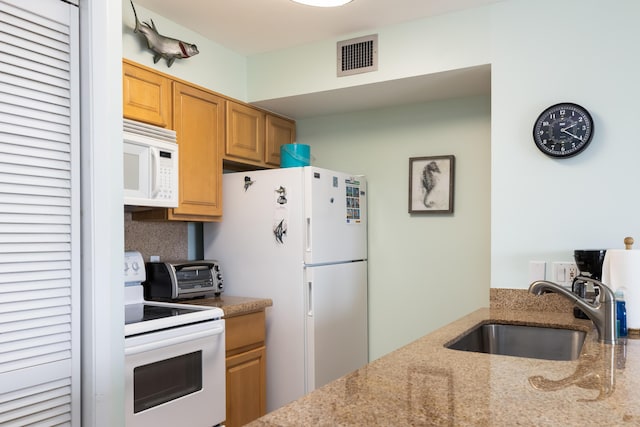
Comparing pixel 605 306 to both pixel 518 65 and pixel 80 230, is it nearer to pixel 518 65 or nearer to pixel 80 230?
pixel 518 65

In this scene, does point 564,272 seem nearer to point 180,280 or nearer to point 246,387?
point 246,387

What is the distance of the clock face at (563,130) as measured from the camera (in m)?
2.36

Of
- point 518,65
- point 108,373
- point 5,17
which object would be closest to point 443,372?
point 108,373

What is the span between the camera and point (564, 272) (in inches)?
94.5

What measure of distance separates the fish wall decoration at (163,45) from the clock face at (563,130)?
1856mm

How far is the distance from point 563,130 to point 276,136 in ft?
6.20

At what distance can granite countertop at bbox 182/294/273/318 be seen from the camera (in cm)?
263

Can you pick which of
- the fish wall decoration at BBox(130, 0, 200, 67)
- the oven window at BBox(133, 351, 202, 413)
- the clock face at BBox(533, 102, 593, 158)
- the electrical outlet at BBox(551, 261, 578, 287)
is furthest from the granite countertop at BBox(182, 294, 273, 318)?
the clock face at BBox(533, 102, 593, 158)

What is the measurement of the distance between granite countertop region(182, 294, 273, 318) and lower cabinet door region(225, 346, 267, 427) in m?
0.24

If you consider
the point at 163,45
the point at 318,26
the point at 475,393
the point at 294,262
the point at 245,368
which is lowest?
the point at 245,368

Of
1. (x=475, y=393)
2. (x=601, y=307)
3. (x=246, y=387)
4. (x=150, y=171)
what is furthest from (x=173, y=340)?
(x=601, y=307)

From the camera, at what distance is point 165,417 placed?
7.06 feet

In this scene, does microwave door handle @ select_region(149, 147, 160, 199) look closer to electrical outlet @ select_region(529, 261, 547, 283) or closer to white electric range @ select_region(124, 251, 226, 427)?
white electric range @ select_region(124, 251, 226, 427)

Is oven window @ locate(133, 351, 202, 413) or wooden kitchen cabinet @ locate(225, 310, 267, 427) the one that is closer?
oven window @ locate(133, 351, 202, 413)
